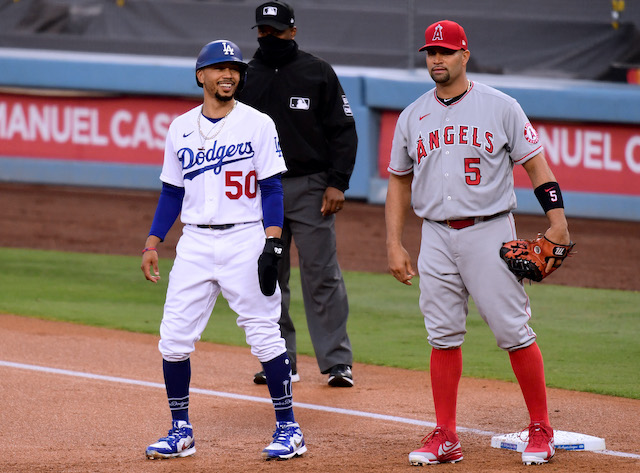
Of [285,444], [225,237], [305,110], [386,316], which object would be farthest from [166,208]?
[386,316]

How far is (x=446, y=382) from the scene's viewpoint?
17.4 ft

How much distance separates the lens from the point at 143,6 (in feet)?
53.2

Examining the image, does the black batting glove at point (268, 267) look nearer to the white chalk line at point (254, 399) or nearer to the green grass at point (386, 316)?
the white chalk line at point (254, 399)

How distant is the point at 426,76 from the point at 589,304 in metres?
5.51

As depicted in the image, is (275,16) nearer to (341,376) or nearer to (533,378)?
(341,376)

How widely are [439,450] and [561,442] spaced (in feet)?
2.22

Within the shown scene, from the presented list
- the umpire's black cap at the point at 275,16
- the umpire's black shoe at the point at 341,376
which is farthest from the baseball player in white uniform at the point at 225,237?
the umpire's black shoe at the point at 341,376

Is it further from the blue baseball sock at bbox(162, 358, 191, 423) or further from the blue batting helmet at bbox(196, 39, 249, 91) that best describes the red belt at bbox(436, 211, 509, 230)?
the blue baseball sock at bbox(162, 358, 191, 423)

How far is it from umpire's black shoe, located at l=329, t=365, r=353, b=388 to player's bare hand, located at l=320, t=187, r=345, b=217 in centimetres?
97

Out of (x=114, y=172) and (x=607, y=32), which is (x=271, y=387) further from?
(x=114, y=172)

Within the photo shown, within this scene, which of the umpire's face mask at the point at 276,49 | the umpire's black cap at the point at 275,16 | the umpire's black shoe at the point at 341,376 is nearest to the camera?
the umpire's black cap at the point at 275,16

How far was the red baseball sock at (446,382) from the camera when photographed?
5309 mm

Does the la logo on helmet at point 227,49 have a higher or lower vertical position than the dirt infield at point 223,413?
higher

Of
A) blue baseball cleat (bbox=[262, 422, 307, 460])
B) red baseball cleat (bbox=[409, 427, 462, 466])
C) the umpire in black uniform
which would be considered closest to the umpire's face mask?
the umpire in black uniform
